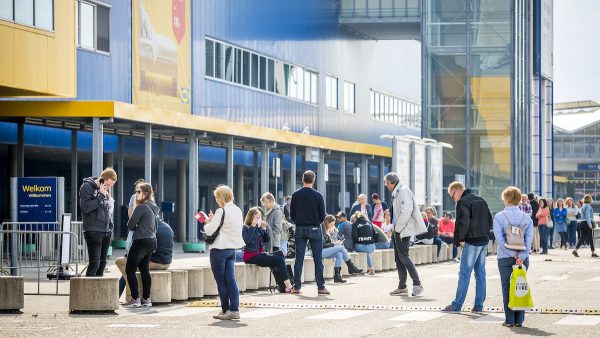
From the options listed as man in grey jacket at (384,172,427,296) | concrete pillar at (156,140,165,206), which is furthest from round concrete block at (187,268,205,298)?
concrete pillar at (156,140,165,206)

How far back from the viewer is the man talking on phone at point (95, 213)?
2009cm

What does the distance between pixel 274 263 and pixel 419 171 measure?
2008 centimetres

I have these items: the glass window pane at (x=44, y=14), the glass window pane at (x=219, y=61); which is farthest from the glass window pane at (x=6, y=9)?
the glass window pane at (x=219, y=61)

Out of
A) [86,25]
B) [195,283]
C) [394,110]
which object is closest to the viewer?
[195,283]

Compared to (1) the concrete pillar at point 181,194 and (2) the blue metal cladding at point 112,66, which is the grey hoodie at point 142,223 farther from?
(1) the concrete pillar at point 181,194

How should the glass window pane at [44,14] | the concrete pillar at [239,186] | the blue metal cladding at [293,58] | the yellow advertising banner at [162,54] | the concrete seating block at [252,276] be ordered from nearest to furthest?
1. the concrete seating block at [252,276]
2. the glass window pane at [44,14]
3. the yellow advertising banner at [162,54]
4. the blue metal cladding at [293,58]
5. the concrete pillar at [239,186]

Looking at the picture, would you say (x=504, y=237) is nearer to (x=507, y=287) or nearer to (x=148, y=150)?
(x=507, y=287)

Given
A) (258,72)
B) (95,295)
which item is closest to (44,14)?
(95,295)

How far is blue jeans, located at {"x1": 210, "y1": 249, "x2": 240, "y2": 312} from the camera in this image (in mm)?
16106

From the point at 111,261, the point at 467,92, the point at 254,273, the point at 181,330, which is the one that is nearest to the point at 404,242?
the point at 254,273

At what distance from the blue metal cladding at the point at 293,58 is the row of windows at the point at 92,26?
692 centimetres

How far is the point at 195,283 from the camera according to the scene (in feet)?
64.3

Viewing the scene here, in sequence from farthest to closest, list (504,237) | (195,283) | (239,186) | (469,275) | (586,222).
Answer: (239,186) → (586,222) → (195,283) → (469,275) → (504,237)

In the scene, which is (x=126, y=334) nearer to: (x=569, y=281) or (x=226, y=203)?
(x=226, y=203)
